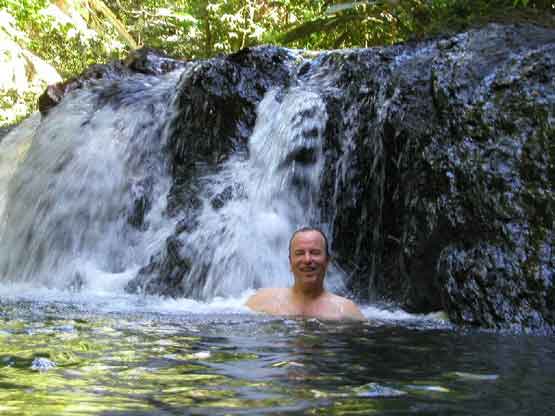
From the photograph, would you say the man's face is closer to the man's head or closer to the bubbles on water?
the man's head

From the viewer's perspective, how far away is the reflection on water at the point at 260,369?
7.18 ft

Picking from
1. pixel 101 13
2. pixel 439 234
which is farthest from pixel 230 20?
pixel 439 234

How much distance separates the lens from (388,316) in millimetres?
5984

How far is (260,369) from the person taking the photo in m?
2.82

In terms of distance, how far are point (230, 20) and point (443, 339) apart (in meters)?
19.8

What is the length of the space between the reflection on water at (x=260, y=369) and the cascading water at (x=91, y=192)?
15.3 ft

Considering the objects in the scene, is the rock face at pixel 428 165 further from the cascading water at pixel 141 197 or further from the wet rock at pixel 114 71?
the wet rock at pixel 114 71

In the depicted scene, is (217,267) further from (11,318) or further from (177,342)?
(177,342)

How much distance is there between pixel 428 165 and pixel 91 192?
5024 mm

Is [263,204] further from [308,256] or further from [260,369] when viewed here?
[260,369]

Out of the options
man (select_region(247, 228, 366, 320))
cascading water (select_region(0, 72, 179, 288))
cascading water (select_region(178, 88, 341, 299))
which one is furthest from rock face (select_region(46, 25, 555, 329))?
man (select_region(247, 228, 366, 320))

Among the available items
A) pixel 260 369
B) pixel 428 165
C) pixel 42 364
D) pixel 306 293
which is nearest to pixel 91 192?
pixel 428 165

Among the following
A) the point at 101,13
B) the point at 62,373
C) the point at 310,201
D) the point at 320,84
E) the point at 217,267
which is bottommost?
the point at 62,373

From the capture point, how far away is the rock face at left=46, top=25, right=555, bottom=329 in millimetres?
5668
